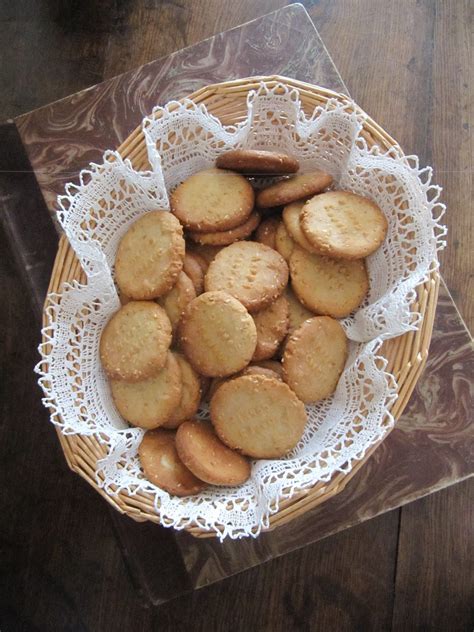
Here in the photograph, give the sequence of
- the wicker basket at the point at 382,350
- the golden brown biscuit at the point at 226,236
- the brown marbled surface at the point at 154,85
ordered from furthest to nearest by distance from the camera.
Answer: the brown marbled surface at the point at 154,85 < the golden brown biscuit at the point at 226,236 < the wicker basket at the point at 382,350

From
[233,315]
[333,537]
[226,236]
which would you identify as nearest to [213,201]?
[226,236]

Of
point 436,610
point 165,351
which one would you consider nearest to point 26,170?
point 165,351

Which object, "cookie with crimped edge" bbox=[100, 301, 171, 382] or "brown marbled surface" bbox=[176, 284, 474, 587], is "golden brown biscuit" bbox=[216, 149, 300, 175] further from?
"brown marbled surface" bbox=[176, 284, 474, 587]

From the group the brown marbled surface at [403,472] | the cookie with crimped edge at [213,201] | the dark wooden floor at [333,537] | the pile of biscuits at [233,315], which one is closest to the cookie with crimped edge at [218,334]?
the pile of biscuits at [233,315]

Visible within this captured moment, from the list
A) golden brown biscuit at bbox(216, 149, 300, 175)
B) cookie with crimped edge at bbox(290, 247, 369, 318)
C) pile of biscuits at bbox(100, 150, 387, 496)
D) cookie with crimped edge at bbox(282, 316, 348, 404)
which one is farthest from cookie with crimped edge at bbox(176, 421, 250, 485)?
golden brown biscuit at bbox(216, 149, 300, 175)

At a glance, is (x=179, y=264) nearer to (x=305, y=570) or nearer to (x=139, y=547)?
(x=139, y=547)

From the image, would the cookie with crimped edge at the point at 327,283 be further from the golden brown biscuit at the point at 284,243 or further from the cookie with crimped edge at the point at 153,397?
the cookie with crimped edge at the point at 153,397
